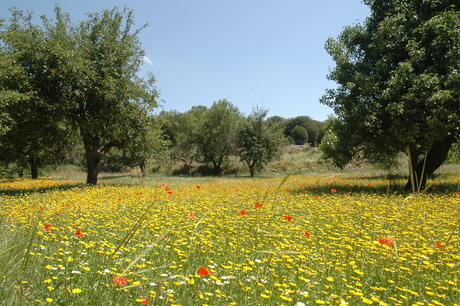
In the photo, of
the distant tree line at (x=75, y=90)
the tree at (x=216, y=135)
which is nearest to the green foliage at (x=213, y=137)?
the tree at (x=216, y=135)

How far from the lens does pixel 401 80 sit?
12.4 meters

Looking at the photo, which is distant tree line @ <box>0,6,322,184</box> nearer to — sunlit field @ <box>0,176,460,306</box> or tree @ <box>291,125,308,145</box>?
sunlit field @ <box>0,176,460,306</box>

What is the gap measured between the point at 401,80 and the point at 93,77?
13737 mm

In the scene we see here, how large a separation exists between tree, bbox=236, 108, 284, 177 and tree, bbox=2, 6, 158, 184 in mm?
21681

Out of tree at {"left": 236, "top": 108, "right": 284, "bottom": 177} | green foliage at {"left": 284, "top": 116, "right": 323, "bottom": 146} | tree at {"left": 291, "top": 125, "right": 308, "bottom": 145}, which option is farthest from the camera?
green foliage at {"left": 284, "top": 116, "right": 323, "bottom": 146}

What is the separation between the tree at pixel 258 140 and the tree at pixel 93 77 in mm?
21681

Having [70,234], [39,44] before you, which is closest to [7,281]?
[70,234]

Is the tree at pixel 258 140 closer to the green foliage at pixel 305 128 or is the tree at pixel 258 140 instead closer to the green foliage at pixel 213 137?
the green foliage at pixel 213 137

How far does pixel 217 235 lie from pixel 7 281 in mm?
3225

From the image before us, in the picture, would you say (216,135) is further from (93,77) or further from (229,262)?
(229,262)

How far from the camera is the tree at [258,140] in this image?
39.5 meters

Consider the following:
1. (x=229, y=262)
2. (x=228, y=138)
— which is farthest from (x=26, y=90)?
(x=228, y=138)

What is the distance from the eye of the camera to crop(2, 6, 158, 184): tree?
15.5 m

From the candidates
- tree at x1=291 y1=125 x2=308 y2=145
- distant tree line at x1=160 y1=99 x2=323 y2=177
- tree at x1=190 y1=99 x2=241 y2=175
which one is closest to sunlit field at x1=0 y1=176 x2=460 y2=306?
distant tree line at x1=160 y1=99 x2=323 y2=177
